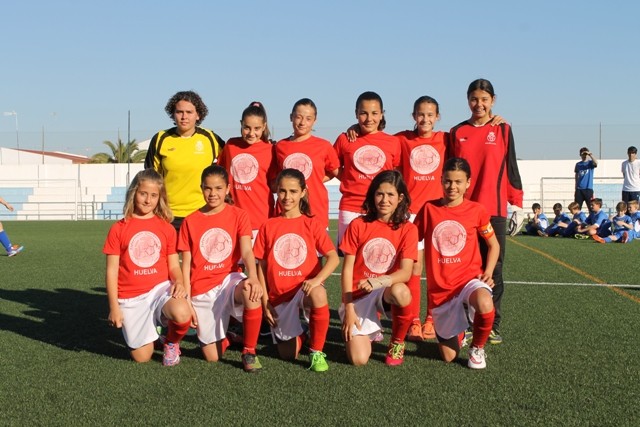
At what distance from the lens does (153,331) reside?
4.52 meters

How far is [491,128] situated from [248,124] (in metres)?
1.82

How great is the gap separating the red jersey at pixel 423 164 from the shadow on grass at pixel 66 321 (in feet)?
8.22

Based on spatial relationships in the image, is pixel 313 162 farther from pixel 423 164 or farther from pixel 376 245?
pixel 376 245

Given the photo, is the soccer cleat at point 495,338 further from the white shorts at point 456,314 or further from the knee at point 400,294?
the knee at point 400,294

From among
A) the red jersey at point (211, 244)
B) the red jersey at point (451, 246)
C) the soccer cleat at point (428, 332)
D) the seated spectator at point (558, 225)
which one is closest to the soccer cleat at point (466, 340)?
the soccer cleat at point (428, 332)

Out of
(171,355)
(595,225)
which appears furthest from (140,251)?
(595,225)

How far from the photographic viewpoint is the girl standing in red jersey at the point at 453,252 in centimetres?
Answer: 448

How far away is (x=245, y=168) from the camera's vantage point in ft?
17.4

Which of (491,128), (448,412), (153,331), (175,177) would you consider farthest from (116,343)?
(491,128)

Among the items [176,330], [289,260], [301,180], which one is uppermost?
[301,180]

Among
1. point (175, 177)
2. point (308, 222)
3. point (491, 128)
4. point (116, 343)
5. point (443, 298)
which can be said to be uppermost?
point (491, 128)

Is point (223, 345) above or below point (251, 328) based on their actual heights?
below

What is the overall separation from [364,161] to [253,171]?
873 millimetres

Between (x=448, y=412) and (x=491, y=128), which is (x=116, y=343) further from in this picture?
(x=491, y=128)
